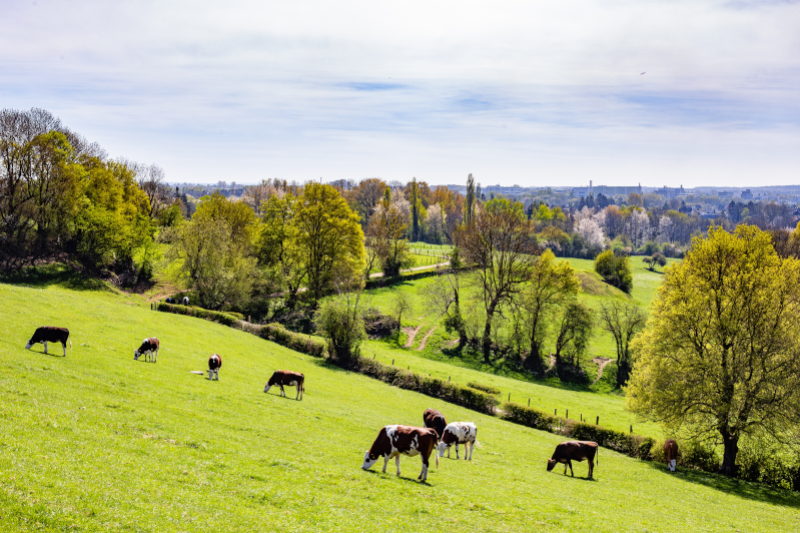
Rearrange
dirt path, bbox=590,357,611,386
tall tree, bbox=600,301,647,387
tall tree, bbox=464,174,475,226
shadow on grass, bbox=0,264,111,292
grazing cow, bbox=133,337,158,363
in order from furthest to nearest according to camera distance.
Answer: tall tree, bbox=464,174,475,226 → dirt path, bbox=590,357,611,386 → tall tree, bbox=600,301,647,387 → shadow on grass, bbox=0,264,111,292 → grazing cow, bbox=133,337,158,363

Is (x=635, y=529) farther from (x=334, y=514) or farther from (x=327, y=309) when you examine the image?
(x=327, y=309)

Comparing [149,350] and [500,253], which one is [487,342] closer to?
[500,253]

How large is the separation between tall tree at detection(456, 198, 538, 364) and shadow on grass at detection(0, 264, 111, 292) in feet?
180

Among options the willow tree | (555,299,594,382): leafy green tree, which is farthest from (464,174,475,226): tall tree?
the willow tree

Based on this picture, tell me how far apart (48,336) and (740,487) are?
4153 cm

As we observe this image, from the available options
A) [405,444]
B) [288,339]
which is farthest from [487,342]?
[405,444]

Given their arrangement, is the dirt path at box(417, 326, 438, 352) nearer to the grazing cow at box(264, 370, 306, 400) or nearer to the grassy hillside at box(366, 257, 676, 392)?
the grassy hillside at box(366, 257, 676, 392)

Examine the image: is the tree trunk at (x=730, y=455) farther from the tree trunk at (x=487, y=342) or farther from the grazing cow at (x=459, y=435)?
the tree trunk at (x=487, y=342)

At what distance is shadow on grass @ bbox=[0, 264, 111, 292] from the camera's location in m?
59.6

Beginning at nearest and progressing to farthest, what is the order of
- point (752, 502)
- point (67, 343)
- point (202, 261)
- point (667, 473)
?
1. point (752, 502)
2. point (67, 343)
3. point (667, 473)
4. point (202, 261)

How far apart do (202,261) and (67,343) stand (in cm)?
3854

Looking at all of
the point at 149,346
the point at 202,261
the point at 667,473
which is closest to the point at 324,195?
the point at 202,261

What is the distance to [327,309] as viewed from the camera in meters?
48.8

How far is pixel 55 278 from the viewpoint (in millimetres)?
62719
